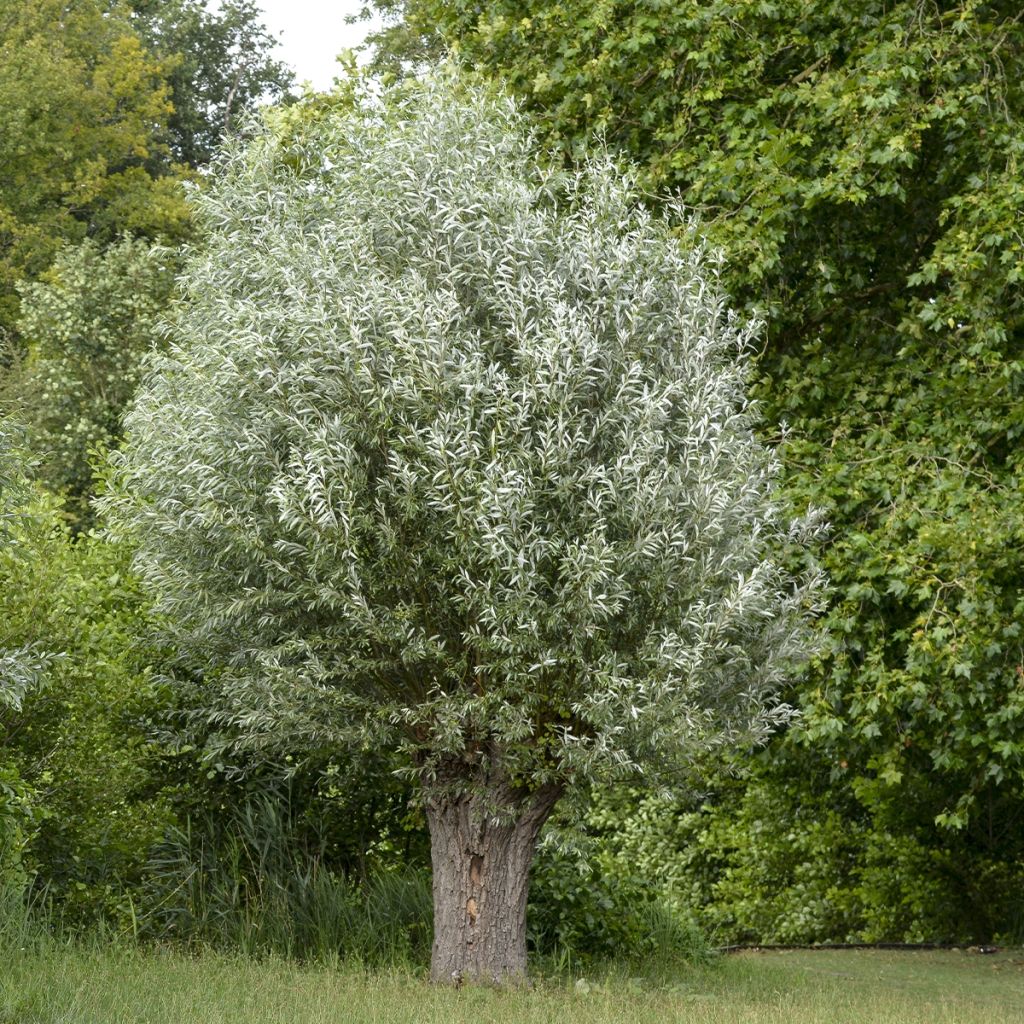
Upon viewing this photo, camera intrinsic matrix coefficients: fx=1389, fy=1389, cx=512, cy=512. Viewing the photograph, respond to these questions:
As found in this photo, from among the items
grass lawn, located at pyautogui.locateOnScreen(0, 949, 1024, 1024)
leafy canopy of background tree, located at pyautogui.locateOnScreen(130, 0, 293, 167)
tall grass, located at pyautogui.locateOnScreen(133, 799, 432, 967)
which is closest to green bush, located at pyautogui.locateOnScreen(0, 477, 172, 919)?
tall grass, located at pyautogui.locateOnScreen(133, 799, 432, 967)

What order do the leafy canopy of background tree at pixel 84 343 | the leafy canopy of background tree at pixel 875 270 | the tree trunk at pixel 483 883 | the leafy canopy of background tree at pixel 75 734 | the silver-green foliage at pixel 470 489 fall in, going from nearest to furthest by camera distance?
the silver-green foliage at pixel 470 489, the tree trunk at pixel 483 883, the leafy canopy of background tree at pixel 75 734, the leafy canopy of background tree at pixel 875 270, the leafy canopy of background tree at pixel 84 343

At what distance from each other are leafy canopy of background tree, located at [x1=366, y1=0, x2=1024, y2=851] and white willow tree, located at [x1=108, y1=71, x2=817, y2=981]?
1.27 metres

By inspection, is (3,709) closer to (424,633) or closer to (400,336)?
(424,633)

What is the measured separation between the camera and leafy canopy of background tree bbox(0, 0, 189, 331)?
3238cm

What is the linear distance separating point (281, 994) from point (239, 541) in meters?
3.35

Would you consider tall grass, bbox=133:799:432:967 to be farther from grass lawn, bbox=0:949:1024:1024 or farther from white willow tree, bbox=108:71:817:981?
white willow tree, bbox=108:71:817:981

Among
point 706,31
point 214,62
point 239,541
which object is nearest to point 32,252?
point 214,62

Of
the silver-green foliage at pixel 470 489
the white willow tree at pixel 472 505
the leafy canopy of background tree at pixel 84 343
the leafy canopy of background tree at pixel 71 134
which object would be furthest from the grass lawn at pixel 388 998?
the leafy canopy of background tree at pixel 71 134

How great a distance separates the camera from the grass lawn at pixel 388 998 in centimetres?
897

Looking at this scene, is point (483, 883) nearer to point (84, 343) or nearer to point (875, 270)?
point (875, 270)

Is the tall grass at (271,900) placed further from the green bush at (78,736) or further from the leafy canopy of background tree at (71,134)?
the leafy canopy of background tree at (71,134)

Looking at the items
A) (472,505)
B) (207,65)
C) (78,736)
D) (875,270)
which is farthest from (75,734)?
(207,65)

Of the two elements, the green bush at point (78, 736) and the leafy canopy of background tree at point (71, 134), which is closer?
the green bush at point (78, 736)

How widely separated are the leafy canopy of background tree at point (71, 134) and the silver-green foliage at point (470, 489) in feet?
71.8
